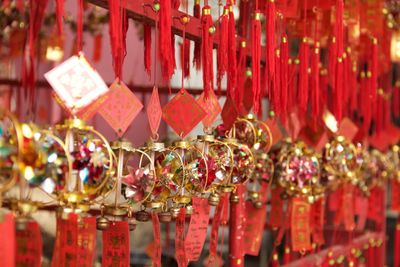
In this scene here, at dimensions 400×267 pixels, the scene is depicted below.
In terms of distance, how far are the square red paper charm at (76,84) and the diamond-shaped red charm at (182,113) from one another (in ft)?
0.92

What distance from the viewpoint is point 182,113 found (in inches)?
46.0

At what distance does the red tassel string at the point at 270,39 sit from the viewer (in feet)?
4.18

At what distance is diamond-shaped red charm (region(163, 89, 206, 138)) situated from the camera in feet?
3.83

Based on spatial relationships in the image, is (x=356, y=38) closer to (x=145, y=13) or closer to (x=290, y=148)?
(x=290, y=148)

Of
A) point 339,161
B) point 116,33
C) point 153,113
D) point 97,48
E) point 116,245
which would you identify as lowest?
point 116,245

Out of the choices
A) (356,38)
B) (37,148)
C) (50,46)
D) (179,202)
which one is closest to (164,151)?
(179,202)

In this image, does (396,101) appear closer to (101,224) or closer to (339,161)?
(339,161)

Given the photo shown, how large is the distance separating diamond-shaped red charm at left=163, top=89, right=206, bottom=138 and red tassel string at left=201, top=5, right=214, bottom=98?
62 millimetres

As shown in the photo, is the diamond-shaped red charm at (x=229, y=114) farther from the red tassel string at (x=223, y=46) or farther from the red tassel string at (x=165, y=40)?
the red tassel string at (x=165, y=40)

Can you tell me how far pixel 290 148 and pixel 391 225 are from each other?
2.33 metres

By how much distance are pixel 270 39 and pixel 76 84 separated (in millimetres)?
525

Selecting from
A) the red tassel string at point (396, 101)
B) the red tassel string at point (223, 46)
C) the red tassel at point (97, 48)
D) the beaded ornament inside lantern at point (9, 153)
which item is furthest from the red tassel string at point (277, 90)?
the red tassel string at point (396, 101)

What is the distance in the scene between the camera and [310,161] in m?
1.60

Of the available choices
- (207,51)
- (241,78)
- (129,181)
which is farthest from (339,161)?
(129,181)
